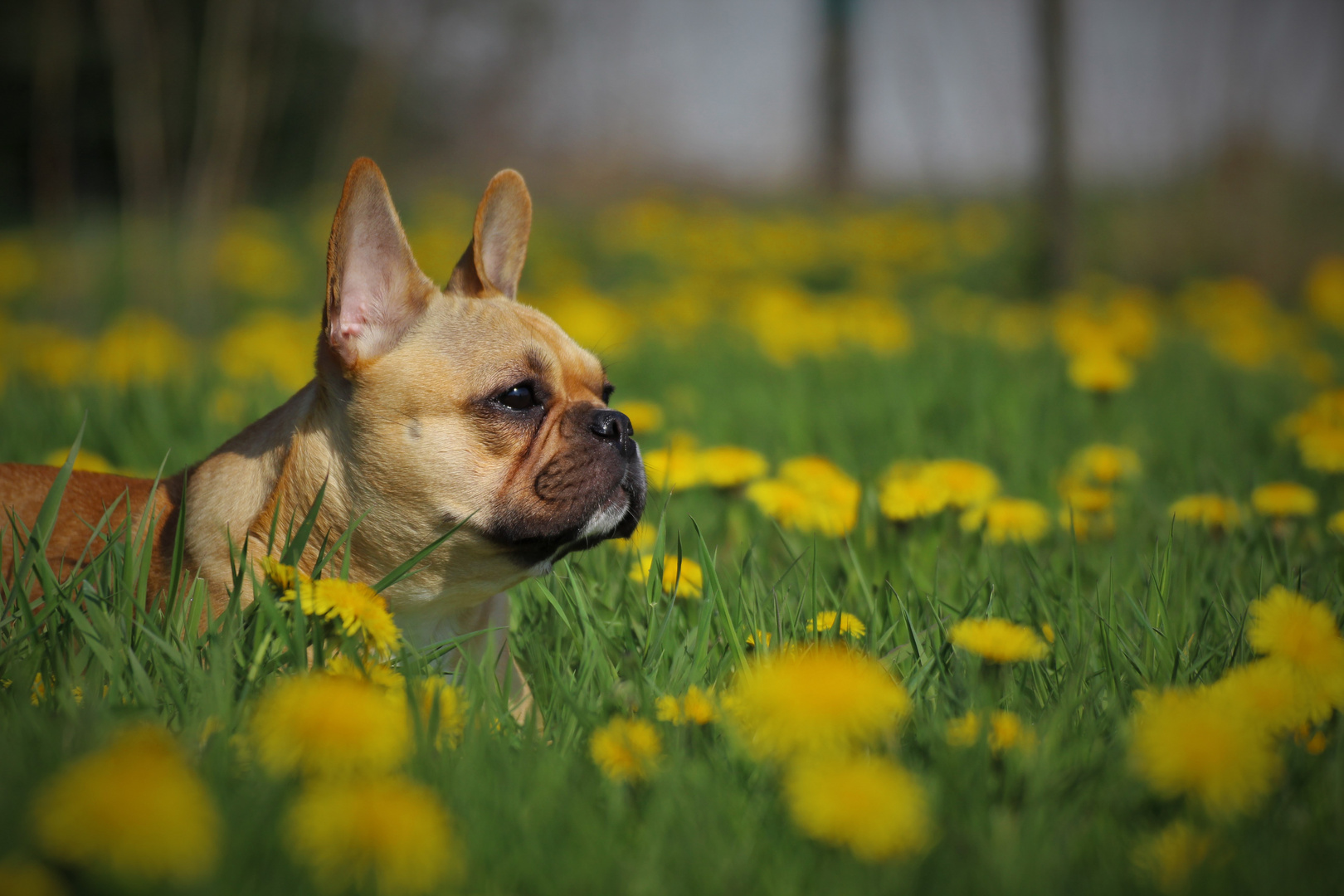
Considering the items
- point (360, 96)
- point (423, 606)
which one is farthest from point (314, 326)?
point (423, 606)

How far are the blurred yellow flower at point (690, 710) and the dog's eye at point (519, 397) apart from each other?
3.01 feet

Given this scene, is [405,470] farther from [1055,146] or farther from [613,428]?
[1055,146]

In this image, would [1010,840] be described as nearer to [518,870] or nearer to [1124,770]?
[1124,770]

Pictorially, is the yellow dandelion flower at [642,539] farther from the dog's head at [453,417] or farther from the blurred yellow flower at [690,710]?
the blurred yellow flower at [690,710]

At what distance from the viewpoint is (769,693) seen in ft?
4.28

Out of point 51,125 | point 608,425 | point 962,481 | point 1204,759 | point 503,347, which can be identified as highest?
point 51,125

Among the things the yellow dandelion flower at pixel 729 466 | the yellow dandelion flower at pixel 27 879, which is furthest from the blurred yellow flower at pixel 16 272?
the yellow dandelion flower at pixel 27 879


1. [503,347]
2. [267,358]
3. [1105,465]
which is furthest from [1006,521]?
[267,358]

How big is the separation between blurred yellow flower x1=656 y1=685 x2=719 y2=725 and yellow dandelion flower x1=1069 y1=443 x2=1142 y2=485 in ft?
6.29

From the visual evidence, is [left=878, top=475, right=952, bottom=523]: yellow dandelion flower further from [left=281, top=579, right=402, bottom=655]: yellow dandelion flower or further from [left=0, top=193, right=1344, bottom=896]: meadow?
[left=281, top=579, right=402, bottom=655]: yellow dandelion flower

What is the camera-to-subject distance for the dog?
7.09 feet

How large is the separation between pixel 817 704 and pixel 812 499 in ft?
4.77

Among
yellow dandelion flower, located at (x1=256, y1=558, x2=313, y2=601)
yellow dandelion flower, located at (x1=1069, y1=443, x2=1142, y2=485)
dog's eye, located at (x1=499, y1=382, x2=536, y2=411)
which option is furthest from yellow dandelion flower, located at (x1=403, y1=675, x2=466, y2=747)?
yellow dandelion flower, located at (x1=1069, y1=443, x2=1142, y2=485)

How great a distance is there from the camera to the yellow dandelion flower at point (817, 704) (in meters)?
1.28
